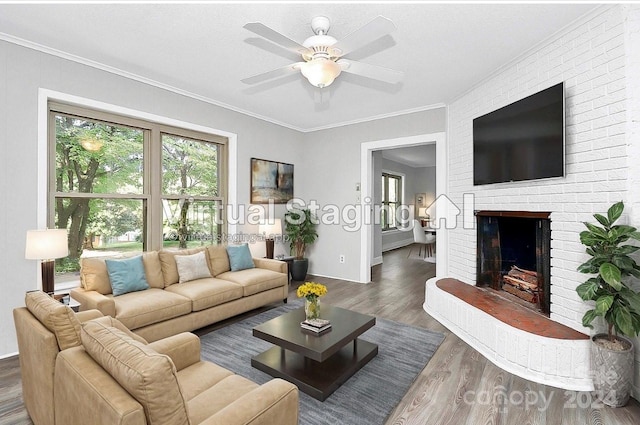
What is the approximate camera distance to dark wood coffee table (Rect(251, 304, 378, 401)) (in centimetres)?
220

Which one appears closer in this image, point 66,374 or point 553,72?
point 66,374

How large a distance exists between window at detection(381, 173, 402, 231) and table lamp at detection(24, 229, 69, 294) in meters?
7.49

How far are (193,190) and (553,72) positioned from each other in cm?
431

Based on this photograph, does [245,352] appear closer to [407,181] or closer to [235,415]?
[235,415]

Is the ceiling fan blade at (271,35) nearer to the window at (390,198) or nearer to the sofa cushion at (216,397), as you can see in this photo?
the sofa cushion at (216,397)

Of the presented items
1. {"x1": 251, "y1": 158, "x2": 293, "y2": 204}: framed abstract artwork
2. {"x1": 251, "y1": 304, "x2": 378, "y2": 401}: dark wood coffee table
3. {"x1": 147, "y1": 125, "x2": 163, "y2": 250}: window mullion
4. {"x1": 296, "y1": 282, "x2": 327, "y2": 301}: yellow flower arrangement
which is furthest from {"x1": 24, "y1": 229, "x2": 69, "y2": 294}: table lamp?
{"x1": 251, "y1": 158, "x2": 293, "y2": 204}: framed abstract artwork

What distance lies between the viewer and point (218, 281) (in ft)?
11.8

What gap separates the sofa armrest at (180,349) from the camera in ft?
5.72

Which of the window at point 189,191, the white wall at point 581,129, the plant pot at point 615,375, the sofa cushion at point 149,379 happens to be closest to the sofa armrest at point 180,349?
the sofa cushion at point 149,379

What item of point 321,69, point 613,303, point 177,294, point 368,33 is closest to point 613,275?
point 613,303

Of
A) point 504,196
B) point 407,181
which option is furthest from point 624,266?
point 407,181

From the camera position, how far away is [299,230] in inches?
217

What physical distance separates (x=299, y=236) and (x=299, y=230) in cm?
11

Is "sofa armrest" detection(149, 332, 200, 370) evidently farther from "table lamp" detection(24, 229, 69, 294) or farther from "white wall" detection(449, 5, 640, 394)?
"white wall" detection(449, 5, 640, 394)
